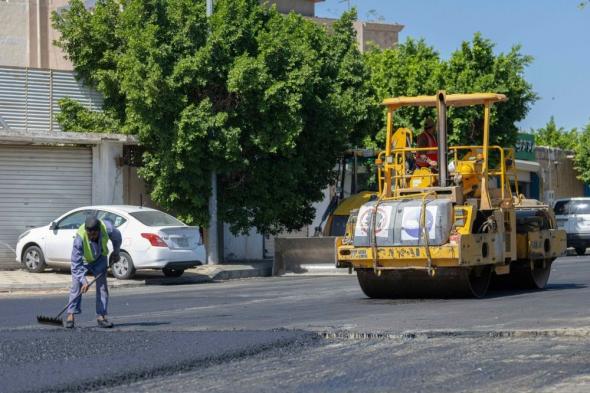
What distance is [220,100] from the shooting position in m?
28.0

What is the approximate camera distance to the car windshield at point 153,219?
80.4 ft

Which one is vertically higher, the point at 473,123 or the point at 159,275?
the point at 473,123

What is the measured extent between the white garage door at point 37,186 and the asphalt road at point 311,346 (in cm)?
980

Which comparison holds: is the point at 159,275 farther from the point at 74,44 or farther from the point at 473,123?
the point at 473,123

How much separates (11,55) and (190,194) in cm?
1506

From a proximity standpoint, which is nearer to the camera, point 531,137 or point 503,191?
point 503,191

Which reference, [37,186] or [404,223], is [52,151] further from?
[404,223]

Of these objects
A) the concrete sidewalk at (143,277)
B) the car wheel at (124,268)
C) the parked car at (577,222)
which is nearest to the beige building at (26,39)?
the concrete sidewalk at (143,277)

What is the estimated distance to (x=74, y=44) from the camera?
30.7m

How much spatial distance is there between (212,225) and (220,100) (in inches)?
124

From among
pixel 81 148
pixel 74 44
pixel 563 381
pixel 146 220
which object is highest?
pixel 74 44

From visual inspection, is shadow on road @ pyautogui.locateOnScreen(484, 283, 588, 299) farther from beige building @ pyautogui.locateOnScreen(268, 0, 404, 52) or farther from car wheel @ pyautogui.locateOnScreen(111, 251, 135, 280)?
beige building @ pyautogui.locateOnScreen(268, 0, 404, 52)

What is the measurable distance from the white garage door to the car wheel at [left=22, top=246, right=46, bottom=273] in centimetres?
207

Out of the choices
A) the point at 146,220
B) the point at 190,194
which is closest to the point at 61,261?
the point at 146,220
